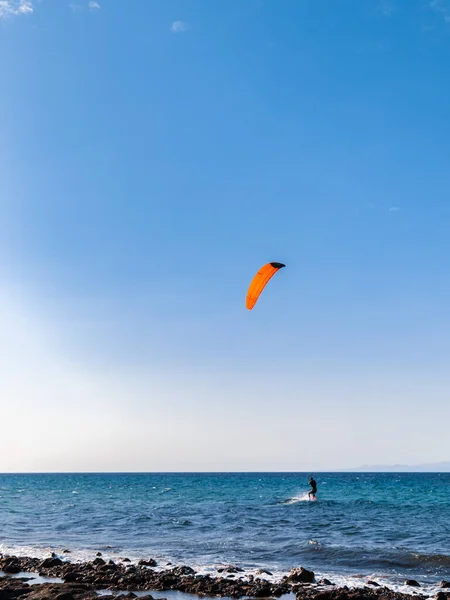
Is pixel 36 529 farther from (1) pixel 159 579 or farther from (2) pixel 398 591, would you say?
(2) pixel 398 591

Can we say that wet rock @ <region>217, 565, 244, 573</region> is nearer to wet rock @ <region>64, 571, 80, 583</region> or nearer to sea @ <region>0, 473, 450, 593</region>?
sea @ <region>0, 473, 450, 593</region>

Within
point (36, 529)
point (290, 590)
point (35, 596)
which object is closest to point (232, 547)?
point (290, 590)

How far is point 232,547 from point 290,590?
26.9 feet

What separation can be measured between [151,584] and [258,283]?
9.69m

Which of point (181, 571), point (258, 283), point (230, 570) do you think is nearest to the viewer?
point (181, 571)

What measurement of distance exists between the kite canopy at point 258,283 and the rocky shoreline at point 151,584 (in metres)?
8.37

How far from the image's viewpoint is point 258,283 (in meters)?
18.6

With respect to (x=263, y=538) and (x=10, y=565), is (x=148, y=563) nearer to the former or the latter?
(x=10, y=565)

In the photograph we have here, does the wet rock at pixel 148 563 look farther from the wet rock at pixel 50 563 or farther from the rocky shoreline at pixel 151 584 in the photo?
the wet rock at pixel 50 563

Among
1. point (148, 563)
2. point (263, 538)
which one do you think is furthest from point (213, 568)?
point (263, 538)

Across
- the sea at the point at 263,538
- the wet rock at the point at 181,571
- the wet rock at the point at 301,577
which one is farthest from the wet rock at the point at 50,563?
the wet rock at the point at 301,577

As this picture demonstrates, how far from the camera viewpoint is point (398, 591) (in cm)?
1553

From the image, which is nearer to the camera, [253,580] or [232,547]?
[253,580]

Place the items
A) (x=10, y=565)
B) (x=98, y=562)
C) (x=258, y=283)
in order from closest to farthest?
(x=10, y=565), (x=258, y=283), (x=98, y=562)
